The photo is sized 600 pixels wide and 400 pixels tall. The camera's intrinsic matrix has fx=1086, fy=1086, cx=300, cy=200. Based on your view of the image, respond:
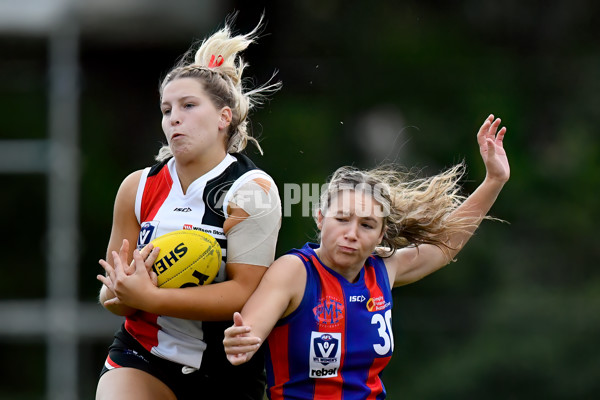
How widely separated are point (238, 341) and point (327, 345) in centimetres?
45

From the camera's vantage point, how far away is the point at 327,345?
12.5 feet

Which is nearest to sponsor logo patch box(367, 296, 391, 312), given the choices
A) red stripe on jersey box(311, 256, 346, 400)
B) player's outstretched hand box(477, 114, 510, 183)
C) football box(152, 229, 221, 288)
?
red stripe on jersey box(311, 256, 346, 400)

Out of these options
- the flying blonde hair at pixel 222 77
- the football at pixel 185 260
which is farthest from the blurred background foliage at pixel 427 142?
the football at pixel 185 260

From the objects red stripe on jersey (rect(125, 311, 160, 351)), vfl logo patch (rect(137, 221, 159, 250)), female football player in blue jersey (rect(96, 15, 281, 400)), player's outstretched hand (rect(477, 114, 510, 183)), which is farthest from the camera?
player's outstretched hand (rect(477, 114, 510, 183))

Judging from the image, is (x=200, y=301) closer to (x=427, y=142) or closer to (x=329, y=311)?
(x=329, y=311)

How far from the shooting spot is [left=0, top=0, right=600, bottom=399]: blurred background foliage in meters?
9.80

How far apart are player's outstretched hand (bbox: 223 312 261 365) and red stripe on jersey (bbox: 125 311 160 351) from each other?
22.3 inches

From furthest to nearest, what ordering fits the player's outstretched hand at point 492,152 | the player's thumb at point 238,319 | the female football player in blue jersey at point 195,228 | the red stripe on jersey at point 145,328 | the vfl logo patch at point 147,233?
the player's outstretched hand at point 492,152 → the red stripe on jersey at point 145,328 → the vfl logo patch at point 147,233 → the female football player in blue jersey at point 195,228 → the player's thumb at point 238,319

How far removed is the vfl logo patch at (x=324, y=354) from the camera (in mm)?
3793

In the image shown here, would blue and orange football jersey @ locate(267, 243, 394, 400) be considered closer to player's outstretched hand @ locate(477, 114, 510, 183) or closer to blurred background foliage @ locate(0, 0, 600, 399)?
player's outstretched hand @ locate(477, 114, 510, 183)

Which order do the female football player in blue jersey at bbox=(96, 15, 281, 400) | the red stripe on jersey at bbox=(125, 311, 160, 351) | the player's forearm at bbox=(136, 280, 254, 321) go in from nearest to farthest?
the player's forearm at bbox=(136, 280, 254, 321) < the female football player in blue jersey at bbox=(96, 15, 281, 400) < the red stripe on jersey at bbox=(125, 311, 160, 351)

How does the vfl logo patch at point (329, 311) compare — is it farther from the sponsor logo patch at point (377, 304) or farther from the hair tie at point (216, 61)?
the hair tie at point (216, 61)

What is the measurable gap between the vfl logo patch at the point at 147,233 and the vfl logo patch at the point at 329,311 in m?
0.64

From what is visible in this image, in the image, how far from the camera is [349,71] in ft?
39.3
